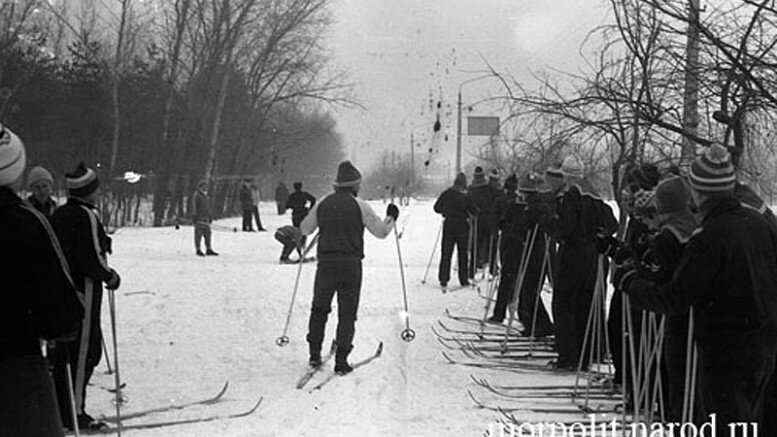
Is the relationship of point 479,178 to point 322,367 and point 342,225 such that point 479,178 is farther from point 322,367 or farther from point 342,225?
point 322,367

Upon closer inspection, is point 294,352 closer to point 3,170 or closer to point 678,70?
point 678,70

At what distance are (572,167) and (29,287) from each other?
Result: 5.82 metres

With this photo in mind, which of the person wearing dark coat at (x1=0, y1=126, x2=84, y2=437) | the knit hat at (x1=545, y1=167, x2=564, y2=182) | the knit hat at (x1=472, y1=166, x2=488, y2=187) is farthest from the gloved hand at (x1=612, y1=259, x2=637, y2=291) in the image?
the knit hat at (x1=472, y1=166, x2=488, y2=187)

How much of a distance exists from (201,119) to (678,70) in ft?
111

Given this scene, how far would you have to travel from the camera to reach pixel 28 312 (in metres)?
3.25

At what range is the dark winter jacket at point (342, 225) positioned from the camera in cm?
781

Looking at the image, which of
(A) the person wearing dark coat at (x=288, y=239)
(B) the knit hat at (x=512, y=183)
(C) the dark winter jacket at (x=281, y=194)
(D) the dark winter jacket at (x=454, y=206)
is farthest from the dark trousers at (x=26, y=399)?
(C) the dark winter jacket at (x=281, y=194)

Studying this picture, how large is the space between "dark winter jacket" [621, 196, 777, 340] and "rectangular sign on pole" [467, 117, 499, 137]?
16.1 ft

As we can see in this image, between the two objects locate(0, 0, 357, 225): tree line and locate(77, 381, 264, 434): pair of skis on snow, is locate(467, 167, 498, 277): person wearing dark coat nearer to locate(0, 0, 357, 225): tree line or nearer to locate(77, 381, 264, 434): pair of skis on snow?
locate(77, 381, 264, 434): pair of skis on snow

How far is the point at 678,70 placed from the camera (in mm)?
6586

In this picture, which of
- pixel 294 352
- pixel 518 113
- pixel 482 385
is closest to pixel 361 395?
pixel 482 385

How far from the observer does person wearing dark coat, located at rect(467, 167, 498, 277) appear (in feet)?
49.3

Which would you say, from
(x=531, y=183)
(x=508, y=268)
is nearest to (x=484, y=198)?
(x=508, y=268)

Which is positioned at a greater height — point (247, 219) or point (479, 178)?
point (479, 178)
